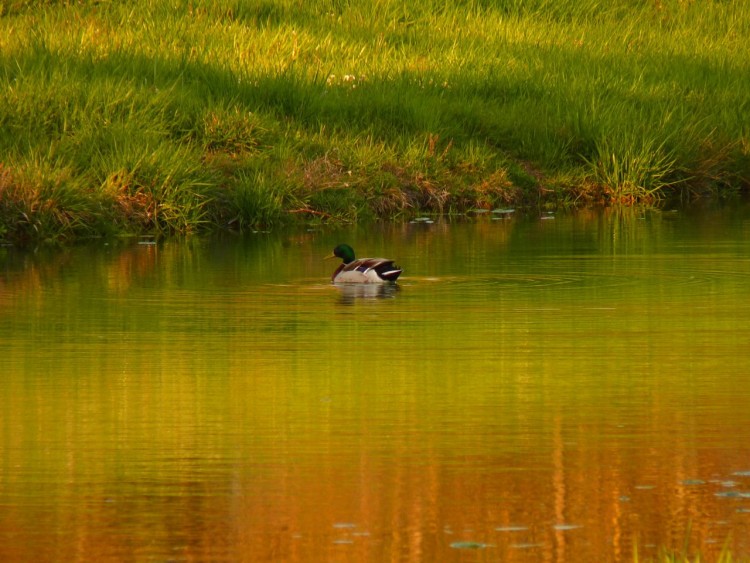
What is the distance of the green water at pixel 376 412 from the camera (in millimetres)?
6082

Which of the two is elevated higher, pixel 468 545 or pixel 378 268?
pixel 378 268

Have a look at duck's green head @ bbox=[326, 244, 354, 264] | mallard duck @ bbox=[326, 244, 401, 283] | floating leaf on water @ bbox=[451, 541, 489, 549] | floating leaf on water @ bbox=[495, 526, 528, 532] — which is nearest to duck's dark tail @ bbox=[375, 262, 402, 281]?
mallard duck @ bbox=[326, 244, 401, 283]

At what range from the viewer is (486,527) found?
609 cm

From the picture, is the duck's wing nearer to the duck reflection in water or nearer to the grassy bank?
the duck reflection in water

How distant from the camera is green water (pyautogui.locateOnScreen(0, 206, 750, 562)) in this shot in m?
6.08

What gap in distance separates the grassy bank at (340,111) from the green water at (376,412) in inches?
95.8

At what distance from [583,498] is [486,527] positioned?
0.50 meters

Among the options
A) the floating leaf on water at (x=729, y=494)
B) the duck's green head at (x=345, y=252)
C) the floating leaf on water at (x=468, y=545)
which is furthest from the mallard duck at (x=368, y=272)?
the floating leaf on water at (x=468, y=545)

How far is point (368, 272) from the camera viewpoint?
12922 mm

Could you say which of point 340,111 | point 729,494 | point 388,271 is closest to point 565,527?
point 729,494

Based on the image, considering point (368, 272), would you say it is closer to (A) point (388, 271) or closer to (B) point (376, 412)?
(A) point (388, 271)

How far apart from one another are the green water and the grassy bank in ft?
7.98

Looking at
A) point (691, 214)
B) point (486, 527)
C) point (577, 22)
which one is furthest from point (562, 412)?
point (577, 22)

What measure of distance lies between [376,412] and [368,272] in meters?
4.92
